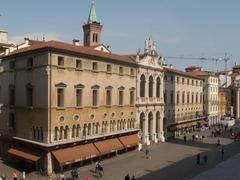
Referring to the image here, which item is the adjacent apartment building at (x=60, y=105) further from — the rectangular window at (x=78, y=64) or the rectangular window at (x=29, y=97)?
the rectangular window at (x=78, y=64)

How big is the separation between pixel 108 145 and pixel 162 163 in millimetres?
6565

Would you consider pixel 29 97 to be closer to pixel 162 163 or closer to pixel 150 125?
pixel 162 163

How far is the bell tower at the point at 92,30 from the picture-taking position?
81.5 meters

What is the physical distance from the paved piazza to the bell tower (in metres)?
35.5

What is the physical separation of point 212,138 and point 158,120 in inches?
505

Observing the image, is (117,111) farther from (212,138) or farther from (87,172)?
(212,138)

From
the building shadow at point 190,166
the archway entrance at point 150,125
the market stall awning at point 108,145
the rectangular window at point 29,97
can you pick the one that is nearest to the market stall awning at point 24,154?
the rectangular window at point 29,97

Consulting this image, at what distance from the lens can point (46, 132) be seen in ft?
116

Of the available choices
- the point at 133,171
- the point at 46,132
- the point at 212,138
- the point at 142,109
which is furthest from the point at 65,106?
the point at 212,138

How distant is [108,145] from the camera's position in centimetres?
4253

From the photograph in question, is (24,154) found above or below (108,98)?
below

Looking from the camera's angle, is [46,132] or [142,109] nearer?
[46,132]

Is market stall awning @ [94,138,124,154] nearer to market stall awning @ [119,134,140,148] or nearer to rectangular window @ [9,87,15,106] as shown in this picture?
market stall awning @ [119,134,140,148]

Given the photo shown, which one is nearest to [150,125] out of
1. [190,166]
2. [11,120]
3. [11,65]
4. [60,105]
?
[190,166]
